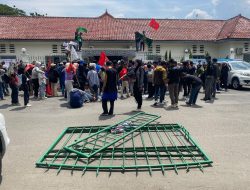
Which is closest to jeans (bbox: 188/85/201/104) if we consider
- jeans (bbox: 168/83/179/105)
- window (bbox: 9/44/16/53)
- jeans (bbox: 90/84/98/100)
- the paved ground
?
the paved ground

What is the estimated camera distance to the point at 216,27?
119ft

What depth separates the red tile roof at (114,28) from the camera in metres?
31.7

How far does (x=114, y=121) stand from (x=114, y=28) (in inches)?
1041

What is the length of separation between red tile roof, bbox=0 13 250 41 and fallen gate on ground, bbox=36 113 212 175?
1003 inches

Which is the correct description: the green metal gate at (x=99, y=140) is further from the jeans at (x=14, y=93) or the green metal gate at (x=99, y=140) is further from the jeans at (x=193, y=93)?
the jeans at (x=14, y=93)

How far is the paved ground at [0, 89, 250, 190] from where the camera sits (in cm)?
448

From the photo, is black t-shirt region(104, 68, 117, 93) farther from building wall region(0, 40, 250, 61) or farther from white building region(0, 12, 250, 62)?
building wall region(0, 40, 250, 61)

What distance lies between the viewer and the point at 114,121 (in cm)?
863

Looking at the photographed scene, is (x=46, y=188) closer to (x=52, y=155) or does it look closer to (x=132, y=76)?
(x=52, y=155)

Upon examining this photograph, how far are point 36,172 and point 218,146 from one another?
3741 mm

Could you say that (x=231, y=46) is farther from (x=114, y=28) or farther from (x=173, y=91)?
(x=173, y=91)

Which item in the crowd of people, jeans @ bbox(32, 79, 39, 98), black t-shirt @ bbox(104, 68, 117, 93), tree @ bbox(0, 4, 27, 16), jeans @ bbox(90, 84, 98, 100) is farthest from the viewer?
tree @ bbox(0, 4, 27, 16)

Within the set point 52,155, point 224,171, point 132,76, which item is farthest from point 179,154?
point 132,76

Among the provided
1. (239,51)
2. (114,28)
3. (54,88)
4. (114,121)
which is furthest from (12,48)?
(114,121)
